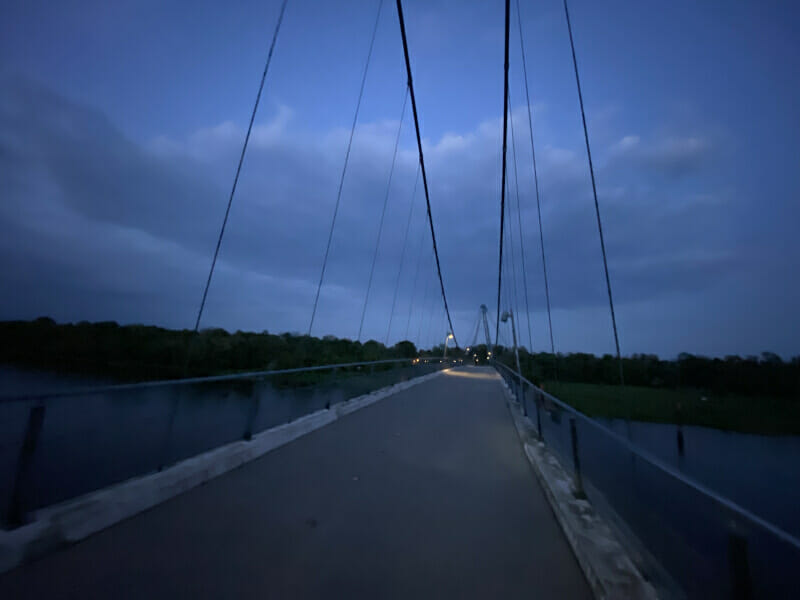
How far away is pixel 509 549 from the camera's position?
7.80ft

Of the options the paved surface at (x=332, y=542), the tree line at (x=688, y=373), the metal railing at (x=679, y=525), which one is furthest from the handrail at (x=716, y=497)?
the tree line at (x=688, y=373)

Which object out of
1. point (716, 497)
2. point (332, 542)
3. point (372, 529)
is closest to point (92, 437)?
point (332, 542)

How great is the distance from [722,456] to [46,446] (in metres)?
38.8

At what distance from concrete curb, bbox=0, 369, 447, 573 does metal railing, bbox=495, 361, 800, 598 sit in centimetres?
316

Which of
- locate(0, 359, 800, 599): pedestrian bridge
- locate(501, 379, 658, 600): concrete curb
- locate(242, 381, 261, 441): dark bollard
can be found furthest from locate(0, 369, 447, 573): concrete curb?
locate(501, 379, 658, 600): concrete curb

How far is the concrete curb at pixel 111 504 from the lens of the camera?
1.99 m

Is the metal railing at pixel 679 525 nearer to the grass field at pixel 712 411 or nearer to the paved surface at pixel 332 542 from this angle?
the paved surface at pixel 332 542

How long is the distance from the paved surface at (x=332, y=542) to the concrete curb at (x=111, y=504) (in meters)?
0.07

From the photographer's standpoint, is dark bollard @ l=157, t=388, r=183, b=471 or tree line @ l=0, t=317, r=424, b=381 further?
tree line @ l=0, t=317, r=424, b=381

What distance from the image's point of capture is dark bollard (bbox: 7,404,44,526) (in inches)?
81.5

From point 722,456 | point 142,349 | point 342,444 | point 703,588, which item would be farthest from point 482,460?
point 142,349

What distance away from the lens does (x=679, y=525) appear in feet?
7.18

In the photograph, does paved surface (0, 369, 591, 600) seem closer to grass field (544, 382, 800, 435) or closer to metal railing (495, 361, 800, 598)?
metal railing (495, 361, 800, 598)

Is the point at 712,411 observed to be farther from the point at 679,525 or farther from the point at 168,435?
the point at 168,435
